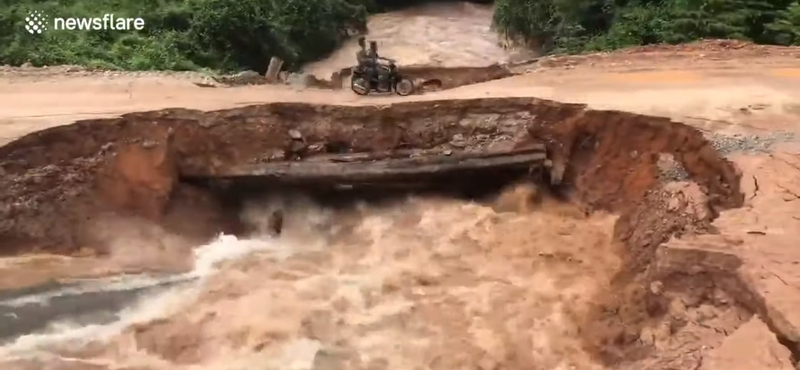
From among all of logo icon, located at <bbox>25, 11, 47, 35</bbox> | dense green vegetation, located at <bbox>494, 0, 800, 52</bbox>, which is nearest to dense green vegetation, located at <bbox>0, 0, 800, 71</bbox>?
dense green vegetation, located at <bbox>494, 0, 800, 52</bbox>

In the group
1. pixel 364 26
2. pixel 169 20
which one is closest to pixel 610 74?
pixel 169 20

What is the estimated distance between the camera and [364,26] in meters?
26.6

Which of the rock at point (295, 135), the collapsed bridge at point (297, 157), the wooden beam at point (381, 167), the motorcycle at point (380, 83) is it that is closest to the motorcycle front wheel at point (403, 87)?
the motorcycle at point (380, 83)

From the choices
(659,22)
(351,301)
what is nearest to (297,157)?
(351,301)

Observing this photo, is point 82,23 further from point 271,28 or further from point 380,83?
point 380,83

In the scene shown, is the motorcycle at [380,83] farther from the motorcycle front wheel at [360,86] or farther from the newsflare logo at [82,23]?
the newsflare logo at [82,23]

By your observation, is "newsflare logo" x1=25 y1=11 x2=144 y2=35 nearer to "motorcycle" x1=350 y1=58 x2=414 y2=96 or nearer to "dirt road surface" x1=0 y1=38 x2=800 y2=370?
"dirt road surface" x1=0 y1=38 x2=800 y2=370

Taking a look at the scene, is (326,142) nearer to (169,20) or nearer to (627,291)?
(627,291)

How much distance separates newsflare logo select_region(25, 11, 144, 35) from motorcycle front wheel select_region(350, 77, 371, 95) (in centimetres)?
787

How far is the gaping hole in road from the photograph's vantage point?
23.7 feet

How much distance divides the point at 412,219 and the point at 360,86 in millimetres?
2744

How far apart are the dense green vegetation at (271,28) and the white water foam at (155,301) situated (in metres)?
5.85

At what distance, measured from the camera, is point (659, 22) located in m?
15.6

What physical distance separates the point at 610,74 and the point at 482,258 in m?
4.58
